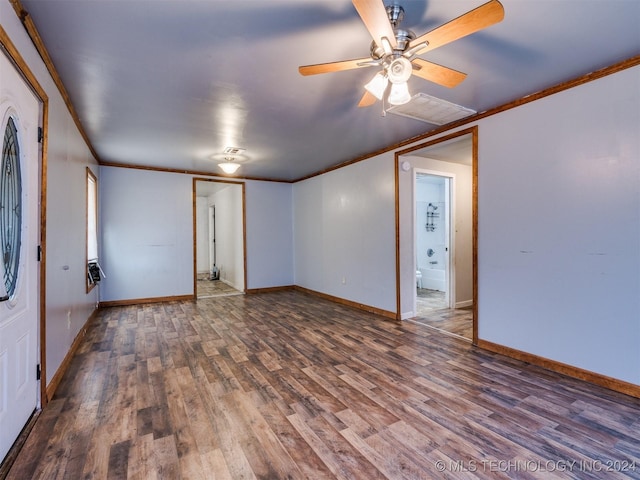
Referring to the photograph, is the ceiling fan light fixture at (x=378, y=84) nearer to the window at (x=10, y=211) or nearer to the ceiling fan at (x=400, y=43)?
the ceiling fan at (x=400, y=43)

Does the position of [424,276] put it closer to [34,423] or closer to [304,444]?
[304,444]

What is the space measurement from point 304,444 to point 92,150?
479cm

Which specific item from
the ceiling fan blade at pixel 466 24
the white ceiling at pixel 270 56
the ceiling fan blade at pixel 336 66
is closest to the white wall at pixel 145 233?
the white ceiling at pixel 270 56

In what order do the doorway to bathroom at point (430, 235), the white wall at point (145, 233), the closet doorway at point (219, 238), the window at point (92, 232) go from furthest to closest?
the doorway to bathroom at point (430, 235) < the closet doorway at point (219, 238) < the white wall at point (145, 233) < the window at point (92, 232)

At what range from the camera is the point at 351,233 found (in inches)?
205

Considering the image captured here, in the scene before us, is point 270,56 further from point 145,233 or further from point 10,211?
point 145,233

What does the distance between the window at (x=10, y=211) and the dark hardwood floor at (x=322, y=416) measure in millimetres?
978

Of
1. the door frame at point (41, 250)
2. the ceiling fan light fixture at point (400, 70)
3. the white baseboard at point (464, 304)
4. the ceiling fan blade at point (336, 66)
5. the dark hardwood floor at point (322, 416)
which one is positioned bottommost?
the dark hardwood floor at point (322, 416)

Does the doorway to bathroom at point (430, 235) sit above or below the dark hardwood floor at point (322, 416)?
above

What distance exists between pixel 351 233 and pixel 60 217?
3790mm

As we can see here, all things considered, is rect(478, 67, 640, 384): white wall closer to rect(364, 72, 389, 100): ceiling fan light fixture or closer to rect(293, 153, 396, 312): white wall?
rect(293, 153, 396, 312): white wall

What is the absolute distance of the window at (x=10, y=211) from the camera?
5.31 feet

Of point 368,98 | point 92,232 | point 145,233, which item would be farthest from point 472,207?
point 92,232

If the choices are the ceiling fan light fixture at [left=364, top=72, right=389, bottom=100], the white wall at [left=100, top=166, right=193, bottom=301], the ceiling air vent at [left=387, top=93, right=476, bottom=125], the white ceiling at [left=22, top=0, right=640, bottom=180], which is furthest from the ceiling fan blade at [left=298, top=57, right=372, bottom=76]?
the white wall at [left=100, top=166, right=193, bottom=301]
